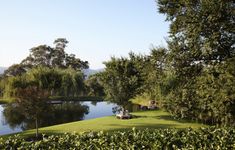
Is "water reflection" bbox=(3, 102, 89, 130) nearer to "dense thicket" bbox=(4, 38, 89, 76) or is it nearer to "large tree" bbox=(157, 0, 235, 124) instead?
"large tree" bbox=(157, 0, 235, 124)

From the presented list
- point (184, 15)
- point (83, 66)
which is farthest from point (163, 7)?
point (83, 66)

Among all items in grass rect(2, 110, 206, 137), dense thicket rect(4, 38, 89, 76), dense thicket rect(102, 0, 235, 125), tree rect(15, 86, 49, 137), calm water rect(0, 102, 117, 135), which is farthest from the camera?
dense thicket rect(4, 38, 89, 76)

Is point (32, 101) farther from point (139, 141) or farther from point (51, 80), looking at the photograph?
point (51, 80)

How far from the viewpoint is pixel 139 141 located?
13688 mm

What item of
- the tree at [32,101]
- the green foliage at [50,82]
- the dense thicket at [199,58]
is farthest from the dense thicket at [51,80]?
the dense thicket at [199,58]

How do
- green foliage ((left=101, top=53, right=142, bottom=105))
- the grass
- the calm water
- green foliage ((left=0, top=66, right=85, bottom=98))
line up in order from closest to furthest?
the grass, green foliage ((left=101, top=53, right=142, bottom=105)), the calm water, green foliage ((left=0, top=66, right=85, bottom=98))

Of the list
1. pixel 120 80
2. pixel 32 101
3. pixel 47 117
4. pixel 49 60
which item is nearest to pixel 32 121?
pixel 47 117

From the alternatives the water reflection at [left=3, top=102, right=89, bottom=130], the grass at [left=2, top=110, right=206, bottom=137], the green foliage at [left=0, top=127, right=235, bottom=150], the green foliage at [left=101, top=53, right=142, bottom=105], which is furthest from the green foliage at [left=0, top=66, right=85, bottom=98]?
the green foliage at [left=0, top=127, right=235, bottom=150]

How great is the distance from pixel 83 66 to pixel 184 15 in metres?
91.3

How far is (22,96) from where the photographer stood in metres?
24.9

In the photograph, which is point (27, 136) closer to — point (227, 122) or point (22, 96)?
point (22, 96)

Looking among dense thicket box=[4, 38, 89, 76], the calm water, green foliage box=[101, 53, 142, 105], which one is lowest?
the calm water

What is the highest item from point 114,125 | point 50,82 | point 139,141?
point 50,82

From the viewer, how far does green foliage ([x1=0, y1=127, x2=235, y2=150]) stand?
1316cm
